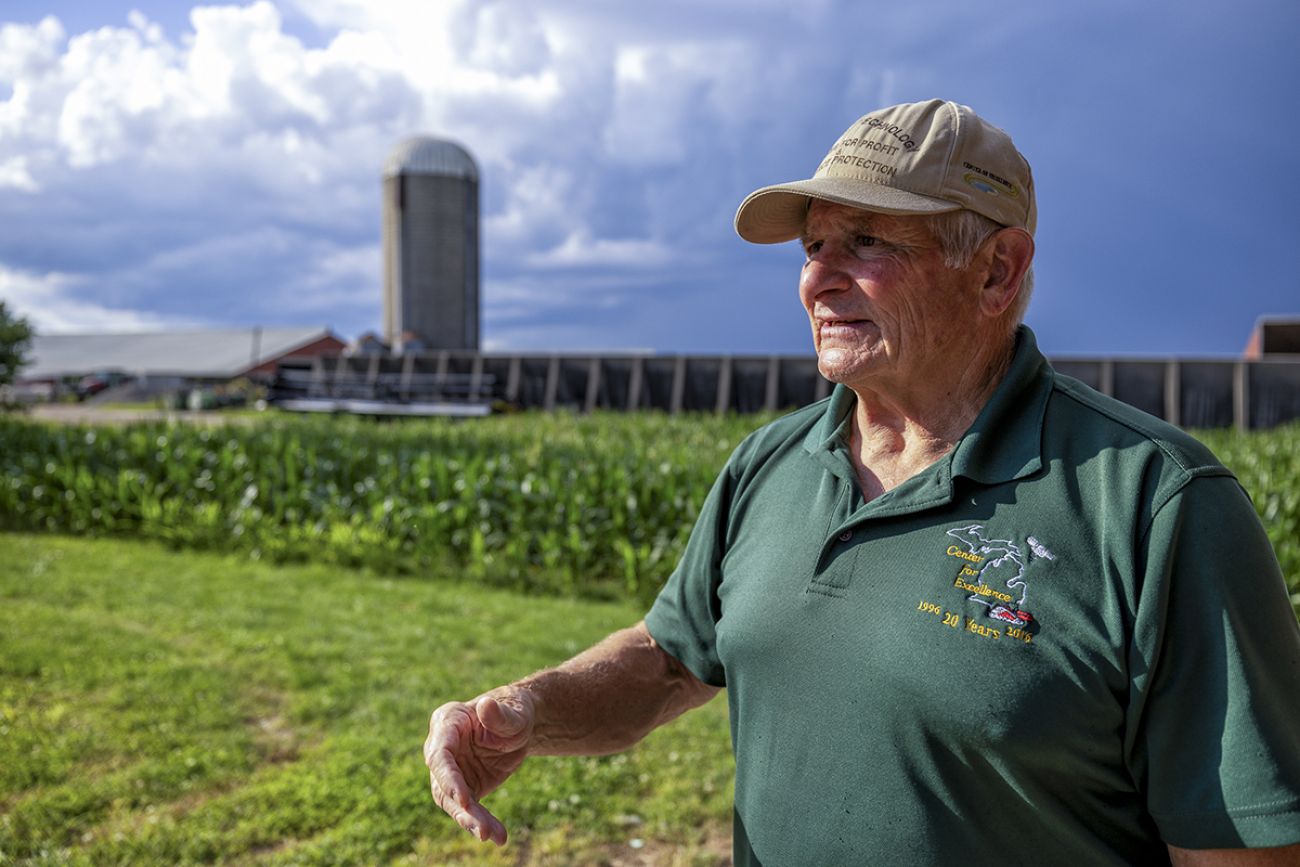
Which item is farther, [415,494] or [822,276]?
[415,494]

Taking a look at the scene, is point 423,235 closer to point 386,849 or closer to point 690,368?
point 690,368

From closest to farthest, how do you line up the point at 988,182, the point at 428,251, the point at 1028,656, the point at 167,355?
the point at 1028,656, the point at 988,182, the point at 428,251, the point at 167,355

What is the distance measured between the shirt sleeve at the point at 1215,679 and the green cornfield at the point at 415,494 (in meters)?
5.86

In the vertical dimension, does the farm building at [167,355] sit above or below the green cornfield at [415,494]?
above

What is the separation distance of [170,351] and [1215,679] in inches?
2143

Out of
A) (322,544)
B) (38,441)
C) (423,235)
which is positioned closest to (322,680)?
(322,544)

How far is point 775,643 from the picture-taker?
188 centimetres

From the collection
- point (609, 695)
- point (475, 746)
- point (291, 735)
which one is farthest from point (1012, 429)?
point (291, 735)

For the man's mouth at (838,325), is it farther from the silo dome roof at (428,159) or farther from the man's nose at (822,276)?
the silo dome roof at (428,159)

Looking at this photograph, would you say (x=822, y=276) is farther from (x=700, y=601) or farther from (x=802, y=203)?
(x=700, y=601)

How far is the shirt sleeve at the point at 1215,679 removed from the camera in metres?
1.44

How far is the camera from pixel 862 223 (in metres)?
1.92

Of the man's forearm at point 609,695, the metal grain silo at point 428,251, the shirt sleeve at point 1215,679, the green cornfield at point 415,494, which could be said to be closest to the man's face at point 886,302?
the shirt sleeve at point 1215,679

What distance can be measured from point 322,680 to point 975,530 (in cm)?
492
